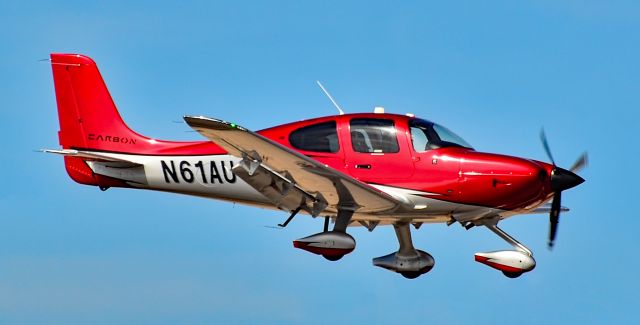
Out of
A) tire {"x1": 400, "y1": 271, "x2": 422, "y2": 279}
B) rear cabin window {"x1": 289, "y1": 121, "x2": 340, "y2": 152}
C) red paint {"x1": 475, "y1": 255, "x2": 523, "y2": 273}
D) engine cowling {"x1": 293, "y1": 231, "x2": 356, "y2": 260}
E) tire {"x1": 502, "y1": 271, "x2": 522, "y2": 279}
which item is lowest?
tire {"x1": 400, "y1": 271, "x2": 422, "y2": 279}

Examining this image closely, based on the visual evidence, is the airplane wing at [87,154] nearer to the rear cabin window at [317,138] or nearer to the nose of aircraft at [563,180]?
the rear cabin window at [317,138]

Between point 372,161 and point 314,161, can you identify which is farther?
point 372,161

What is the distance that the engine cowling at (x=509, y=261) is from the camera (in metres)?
19.6

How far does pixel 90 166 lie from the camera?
21.0 meters

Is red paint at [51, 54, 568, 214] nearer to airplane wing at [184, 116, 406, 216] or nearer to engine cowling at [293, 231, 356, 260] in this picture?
airplane wing at [184, 116, 406, 216]

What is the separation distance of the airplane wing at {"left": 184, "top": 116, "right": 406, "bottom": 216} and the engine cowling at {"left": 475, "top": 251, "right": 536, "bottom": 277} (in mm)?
1712

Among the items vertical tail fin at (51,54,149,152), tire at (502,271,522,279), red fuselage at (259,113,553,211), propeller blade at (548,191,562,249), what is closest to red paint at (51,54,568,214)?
red fuselage at (259,113,553,211)

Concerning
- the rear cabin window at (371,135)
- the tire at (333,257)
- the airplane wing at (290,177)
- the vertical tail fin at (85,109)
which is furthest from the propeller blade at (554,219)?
the vertical tail fin at (85,109)

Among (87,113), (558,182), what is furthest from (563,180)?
(87,113)

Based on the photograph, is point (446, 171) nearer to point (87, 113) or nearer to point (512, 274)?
point (512, 274)

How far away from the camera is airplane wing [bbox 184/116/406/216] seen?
56.8ft

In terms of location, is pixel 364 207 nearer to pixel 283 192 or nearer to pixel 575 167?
pixel 283 192

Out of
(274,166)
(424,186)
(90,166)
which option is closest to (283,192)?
(274,166)

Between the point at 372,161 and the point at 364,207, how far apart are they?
76 centimetres
